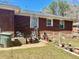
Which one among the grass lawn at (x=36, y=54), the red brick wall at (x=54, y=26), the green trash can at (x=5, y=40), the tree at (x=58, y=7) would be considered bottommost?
the grass lawn at (x=36, y=54)

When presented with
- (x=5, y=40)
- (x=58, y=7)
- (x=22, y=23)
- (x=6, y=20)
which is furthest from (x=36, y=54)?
(x=58, y=7)

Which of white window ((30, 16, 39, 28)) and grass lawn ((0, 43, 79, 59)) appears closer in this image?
grass lawn ((0, 43, 79, 59))

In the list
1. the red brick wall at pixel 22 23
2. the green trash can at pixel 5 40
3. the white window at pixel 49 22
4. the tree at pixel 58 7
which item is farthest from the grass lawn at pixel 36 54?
the tree at pixel 58 7

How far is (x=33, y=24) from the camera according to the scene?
24.3 meters

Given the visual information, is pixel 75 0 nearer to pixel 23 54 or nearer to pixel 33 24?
pixel 33 24

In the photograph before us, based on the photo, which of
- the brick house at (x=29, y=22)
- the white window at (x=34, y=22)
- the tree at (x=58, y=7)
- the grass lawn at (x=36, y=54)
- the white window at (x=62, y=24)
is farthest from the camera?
the tree at (x=58, y=7)

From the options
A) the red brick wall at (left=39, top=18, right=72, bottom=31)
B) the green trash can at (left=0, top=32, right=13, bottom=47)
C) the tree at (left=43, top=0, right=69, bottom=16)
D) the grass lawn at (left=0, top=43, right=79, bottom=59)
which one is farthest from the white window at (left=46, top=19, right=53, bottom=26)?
the tree at (left=43, top=0, right=69, bottom=16)

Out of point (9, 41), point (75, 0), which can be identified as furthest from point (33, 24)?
A: point (75, 0)

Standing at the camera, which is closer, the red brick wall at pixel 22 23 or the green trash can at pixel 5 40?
the green trash can at pixel 5 40

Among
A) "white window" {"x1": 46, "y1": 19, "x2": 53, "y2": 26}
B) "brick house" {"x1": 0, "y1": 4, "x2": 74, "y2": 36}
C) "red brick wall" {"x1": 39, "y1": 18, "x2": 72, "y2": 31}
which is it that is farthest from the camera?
"white window" {"x1": 46, "y1": 19, "x2": 53, "y2": 26}

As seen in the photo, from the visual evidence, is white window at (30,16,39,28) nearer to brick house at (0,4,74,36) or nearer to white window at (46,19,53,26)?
brick house at (0,4,74,36)

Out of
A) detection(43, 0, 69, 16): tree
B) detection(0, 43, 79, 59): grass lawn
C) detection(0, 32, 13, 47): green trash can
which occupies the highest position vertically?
detection(43, 0, 69, 16): tree

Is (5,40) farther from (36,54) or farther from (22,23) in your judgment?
(22,23)

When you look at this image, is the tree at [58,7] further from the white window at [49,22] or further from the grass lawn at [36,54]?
the grass lawn at [36,54]
